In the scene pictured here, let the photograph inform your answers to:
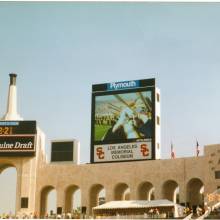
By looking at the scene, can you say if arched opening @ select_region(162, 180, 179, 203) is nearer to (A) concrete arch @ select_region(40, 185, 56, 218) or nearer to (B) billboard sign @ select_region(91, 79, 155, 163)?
(B) billboard sign @ select_region(91, 79, 155, 163)

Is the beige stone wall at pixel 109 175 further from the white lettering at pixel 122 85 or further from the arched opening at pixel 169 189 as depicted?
the white lettering at pixel 122 85

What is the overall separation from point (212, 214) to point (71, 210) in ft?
92.3

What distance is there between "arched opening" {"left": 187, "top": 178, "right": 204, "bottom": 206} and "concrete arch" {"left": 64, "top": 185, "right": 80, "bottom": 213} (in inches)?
661

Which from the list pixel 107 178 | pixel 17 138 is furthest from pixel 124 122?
pixel 17 138

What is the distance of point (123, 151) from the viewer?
7031cm

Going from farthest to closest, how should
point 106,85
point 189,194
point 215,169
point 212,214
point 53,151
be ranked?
1. point 53,151
2. point 106,85
3. point 189,194
4. point 215,169
5. point 212,214

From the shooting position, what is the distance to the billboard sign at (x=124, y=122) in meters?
69.2

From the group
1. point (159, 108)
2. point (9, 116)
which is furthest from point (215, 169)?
point (9, 116)

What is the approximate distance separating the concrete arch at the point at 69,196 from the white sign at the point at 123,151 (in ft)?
24.8

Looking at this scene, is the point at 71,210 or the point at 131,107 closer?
the point at 131,107

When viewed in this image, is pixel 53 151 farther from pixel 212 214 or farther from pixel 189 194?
pixel 212 214

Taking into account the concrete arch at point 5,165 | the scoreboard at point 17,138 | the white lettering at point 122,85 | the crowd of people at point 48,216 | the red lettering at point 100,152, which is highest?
the white lettering at point 122,85

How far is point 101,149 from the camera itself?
71.2 metres

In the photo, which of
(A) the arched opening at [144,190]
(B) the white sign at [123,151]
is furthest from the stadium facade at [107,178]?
(B) the white sign at [123,151]
